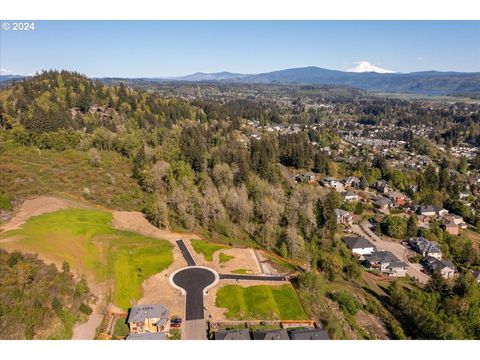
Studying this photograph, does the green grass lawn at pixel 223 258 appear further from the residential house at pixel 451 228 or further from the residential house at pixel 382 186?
the residential house at pixel 382 186

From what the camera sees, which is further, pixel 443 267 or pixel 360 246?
pixel 360 246

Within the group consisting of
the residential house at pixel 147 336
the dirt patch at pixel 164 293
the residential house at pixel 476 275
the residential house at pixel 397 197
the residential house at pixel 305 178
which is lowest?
the residential house at pixel 476 275

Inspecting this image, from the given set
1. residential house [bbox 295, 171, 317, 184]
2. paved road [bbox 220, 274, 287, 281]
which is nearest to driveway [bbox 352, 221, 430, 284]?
residential house [bbox 295, 171, 317, 184]

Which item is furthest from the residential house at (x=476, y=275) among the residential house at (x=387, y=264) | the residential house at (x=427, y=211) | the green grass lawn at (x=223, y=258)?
the green grass lawn at (x=223, y=258)

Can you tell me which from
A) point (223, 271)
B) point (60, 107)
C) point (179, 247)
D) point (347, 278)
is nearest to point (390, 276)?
point (347, 278)

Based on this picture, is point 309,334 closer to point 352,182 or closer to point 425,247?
point 425,247

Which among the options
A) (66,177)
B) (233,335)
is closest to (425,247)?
(233,335)
